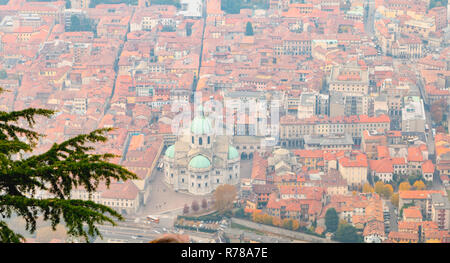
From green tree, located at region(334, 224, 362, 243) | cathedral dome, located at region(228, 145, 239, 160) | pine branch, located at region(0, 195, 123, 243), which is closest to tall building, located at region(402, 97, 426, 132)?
cathedral dome, located at region(228, 145, 239, 160)

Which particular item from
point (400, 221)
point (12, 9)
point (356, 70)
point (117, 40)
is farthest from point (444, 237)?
point (12, 9)

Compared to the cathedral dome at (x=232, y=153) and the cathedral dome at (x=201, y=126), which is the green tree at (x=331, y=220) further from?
the cathedral dome at (x=201, y=126)

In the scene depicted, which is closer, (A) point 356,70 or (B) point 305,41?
(A) point 356,70

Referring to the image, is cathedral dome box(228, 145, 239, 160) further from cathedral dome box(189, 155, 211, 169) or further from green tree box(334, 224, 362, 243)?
green tree box(334, 224, 362, 243)

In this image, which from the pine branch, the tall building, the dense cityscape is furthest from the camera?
the tall building

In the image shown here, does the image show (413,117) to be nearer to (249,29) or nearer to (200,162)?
(200,162)

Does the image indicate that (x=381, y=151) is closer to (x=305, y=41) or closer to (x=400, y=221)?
(x=400, y=221)
